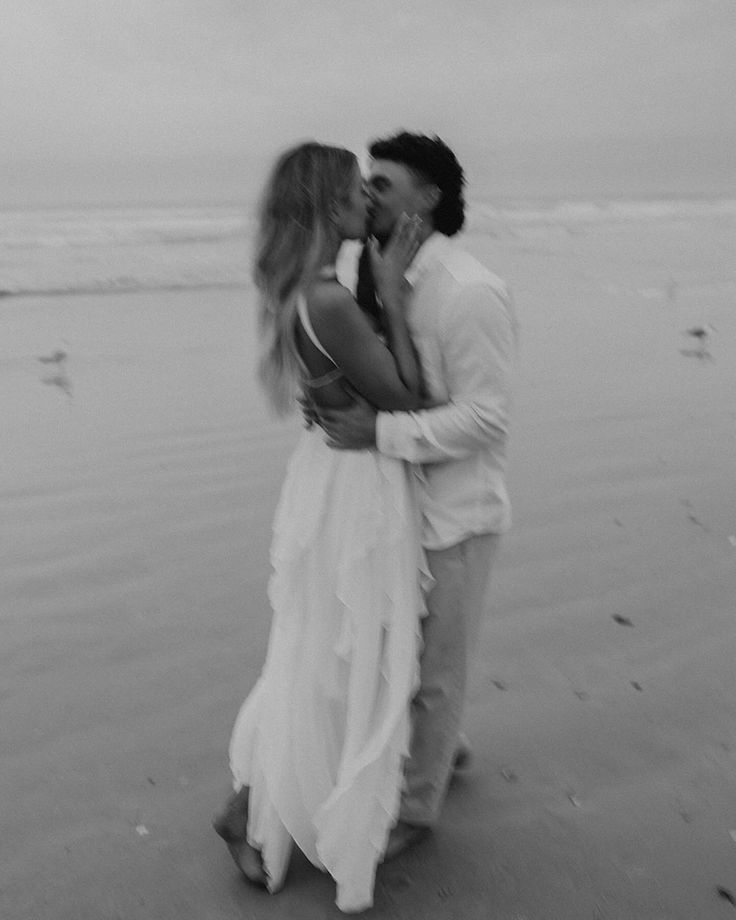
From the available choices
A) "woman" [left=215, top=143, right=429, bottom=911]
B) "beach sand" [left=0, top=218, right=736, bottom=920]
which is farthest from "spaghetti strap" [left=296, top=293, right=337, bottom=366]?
"beach sand" [left=0, top=218, right=736, bottom=920]

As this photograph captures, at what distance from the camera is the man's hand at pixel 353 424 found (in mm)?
2467

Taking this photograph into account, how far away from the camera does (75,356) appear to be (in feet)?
32.1

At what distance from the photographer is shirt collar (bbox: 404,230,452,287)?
8.33 ft

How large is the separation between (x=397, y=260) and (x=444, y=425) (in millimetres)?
429

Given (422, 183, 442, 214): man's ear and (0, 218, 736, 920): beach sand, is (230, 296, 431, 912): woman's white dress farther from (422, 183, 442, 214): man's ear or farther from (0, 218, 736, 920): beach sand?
(422, 183, 442, 214): man's ear

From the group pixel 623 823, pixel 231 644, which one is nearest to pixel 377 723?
pixel 623 823

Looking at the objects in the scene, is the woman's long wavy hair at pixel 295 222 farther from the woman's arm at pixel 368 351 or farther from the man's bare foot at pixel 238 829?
the man's bare foot at pixel 238 829

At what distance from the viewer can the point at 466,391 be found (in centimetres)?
250

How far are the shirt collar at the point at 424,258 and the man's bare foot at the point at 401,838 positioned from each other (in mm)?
1536

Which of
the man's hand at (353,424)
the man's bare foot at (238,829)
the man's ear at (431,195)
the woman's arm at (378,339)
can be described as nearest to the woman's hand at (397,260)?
the woman's arm at (378,339)

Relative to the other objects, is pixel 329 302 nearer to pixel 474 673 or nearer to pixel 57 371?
pixel 474 673

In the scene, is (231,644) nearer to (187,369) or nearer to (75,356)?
(187,369)

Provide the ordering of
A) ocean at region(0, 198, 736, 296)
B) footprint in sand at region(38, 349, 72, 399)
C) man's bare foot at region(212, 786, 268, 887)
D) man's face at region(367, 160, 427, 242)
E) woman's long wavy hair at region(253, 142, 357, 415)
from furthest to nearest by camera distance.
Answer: ocean at region(0, 198, 736, 296)
footprint in sand at region(38, 349, 72, 399)
man's bare foot at region(212, 786, 268, 887)
man's face at region(367, 160, 427, 242)
woman's long wavy hair at region(253, 142, 357, 415)

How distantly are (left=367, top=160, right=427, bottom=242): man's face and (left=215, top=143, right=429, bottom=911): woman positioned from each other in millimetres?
88
